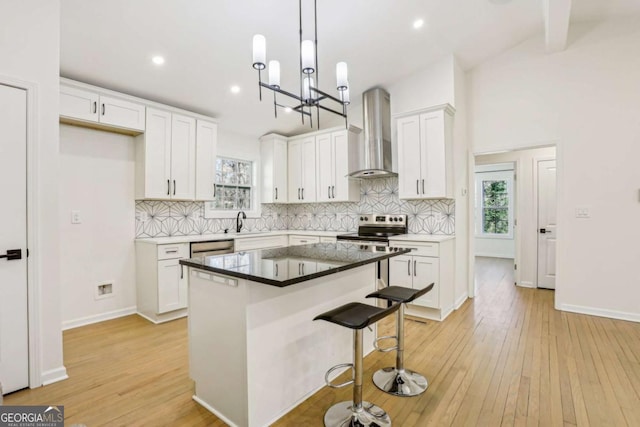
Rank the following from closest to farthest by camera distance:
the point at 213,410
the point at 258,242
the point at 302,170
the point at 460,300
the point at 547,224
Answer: the point at 213,410, the point at 460,300, the point at 258,242, the point at 547,224, the point at 302,170

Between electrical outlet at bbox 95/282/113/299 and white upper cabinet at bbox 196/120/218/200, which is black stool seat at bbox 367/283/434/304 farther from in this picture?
electrical outlet at bbox 95/282/113/299

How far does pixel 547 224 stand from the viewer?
481 centimetres

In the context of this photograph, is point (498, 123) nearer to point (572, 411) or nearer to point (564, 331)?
point (564, 331)

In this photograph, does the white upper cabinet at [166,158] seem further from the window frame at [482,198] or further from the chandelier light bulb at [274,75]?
the window frame at [482,198]

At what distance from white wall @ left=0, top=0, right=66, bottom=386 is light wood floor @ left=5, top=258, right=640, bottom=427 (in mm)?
353

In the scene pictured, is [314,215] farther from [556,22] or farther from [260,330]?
[556,22]

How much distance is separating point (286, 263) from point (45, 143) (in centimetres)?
197

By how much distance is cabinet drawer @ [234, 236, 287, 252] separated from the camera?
4.29 metres

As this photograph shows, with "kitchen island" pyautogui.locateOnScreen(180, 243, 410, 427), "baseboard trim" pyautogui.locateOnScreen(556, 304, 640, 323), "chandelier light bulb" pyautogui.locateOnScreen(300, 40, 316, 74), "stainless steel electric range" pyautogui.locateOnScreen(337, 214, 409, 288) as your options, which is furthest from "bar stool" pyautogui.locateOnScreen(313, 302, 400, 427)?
"baseboard trim" pyautogui.locateOnScreen(556, 304, 640, 323)

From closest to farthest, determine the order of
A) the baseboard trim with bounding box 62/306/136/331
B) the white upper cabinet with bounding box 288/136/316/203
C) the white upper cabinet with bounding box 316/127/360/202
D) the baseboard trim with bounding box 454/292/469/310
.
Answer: the baseboard trim with bounding box 62/306/136/331, the baseboard trim with bounding box 454/292/469/310, the white upper cabinet with bounding box 316/127/360/202, the white upper cabinet with bounding box 288/136/316/203

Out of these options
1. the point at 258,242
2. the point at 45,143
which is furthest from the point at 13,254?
the point at 258,242

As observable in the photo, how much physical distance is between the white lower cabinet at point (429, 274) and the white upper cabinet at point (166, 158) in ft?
9.08

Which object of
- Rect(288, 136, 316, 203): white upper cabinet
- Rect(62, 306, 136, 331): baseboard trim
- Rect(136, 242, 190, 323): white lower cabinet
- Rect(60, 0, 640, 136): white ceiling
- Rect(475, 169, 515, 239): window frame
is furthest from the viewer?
Rect(475, 169, 515, 239): window frame

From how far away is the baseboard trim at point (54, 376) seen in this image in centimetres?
222
